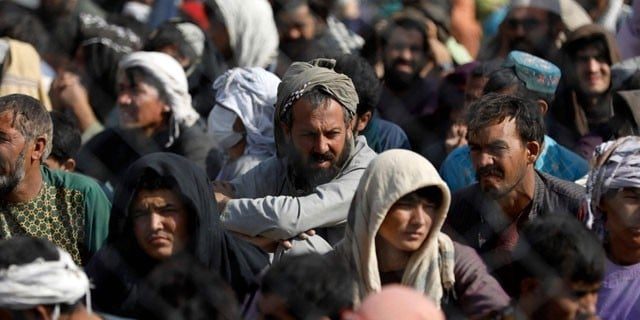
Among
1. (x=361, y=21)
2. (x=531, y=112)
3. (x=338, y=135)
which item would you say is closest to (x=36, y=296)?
(x=338, y=135)

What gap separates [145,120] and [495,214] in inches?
76.7

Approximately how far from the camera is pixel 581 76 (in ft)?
23.2

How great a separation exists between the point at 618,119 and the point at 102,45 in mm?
2675

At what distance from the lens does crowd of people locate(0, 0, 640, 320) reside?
4613 mm

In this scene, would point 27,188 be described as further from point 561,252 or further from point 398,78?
point 398,78

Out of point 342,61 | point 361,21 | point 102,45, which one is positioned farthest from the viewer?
point 361,21

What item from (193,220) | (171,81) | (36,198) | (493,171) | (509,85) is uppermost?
(193,220)

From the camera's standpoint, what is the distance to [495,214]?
5488 millimetres

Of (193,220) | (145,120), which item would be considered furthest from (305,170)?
(145,120)

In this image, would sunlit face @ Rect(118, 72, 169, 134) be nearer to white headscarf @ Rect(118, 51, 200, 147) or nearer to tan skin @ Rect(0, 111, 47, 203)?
white headscarf @ Rect(118, 51, 200, 147)

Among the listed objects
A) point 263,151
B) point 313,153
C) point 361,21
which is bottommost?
point 361,21

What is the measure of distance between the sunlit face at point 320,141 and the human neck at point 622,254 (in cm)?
92

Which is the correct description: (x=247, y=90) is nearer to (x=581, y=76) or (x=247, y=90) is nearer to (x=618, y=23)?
(x=581, y=76)

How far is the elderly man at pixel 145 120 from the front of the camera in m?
6.84
